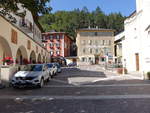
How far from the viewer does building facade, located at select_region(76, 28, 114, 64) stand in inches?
2089

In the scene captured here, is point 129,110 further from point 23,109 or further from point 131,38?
point 131,38

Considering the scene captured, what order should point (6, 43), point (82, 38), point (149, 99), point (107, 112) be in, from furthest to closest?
point (82, 38) → point (6, 43) → point (149, 99) → point (107, 112)

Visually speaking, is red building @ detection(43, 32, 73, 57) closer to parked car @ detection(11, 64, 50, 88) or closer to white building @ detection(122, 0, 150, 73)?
white building @ detection(122, 0, 150, 73)

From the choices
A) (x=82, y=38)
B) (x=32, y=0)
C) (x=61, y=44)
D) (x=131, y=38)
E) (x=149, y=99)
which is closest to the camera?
(x=32, y=0)

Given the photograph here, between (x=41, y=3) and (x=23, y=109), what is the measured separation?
4.30m

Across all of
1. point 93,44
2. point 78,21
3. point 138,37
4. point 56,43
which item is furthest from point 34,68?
point 78,21

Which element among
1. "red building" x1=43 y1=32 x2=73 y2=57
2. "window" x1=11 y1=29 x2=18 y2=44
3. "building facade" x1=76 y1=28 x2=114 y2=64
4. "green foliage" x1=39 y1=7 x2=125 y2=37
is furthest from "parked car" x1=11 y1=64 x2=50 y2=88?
"green foliage" x1=39 y1=7 x2=125 y2=37

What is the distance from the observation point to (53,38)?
57.5 meters

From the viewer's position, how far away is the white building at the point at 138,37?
1688 cm

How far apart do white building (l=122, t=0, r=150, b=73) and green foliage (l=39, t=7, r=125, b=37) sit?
46.6m

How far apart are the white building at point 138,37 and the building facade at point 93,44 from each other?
1064 inches

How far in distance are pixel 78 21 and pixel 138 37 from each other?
177 ft

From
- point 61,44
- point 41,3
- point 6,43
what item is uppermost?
point 61,44

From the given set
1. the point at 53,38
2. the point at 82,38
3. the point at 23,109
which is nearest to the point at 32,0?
the point at 23,109
